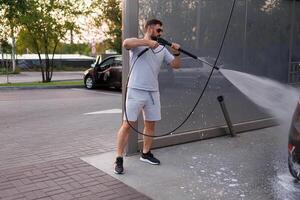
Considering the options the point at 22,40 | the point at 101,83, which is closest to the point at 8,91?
the point at 101,83

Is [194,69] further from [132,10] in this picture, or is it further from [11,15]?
[11,15]

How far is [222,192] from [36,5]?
15731 mm

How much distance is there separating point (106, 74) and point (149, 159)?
11.1 m

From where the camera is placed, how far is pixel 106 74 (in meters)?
16.2

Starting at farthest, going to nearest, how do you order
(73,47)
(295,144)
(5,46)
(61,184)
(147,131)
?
1. (73,47)
2. (5,46)
3. (147,131)
4. (61,184)
5. (295,144)

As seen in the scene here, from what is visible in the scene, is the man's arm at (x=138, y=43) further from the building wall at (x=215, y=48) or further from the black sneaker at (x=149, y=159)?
the black sneaker at (x=149, y=159)

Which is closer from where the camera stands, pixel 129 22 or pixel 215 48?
pixel 129 22

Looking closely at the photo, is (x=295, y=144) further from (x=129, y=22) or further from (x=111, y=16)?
(x=111, y=16)

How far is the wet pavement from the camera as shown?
445 cm

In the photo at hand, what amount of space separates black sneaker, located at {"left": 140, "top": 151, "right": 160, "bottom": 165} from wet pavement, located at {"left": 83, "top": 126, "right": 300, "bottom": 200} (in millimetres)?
87

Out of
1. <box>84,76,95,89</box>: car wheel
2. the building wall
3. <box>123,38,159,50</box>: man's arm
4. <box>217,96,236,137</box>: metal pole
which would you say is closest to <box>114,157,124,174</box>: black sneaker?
the building wall

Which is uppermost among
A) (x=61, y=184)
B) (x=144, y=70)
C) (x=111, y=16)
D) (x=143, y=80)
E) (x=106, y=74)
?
(x=111, y=16)

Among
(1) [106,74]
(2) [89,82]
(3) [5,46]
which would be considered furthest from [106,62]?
(3) [5,46]

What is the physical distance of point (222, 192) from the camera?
14.6 ft
